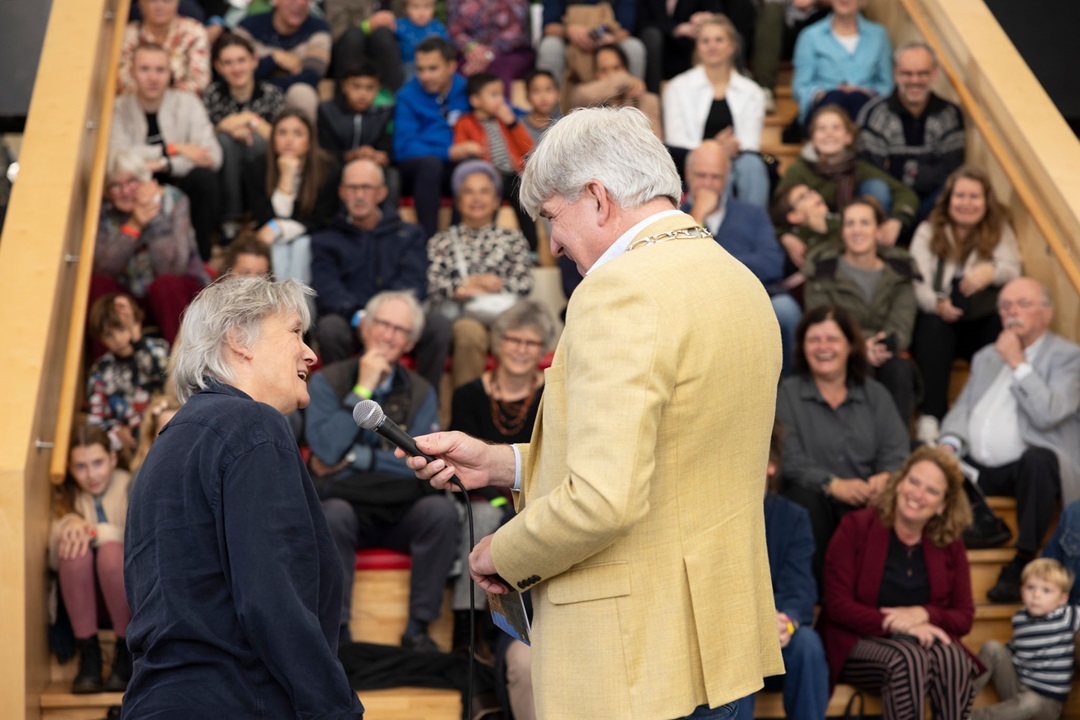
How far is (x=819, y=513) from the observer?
483 centimetres

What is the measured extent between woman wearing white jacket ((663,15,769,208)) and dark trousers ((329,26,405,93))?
4.74 feet

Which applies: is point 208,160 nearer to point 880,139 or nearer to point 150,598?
point 880,139

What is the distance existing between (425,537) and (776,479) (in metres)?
1.21

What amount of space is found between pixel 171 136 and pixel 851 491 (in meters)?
3.44

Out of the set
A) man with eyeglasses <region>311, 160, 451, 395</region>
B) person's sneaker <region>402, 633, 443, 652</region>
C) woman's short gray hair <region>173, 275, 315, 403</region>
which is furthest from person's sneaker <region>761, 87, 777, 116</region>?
woman's short gray hair <region>173, 275, 315, 403</region>

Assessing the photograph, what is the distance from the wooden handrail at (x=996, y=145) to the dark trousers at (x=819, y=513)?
129cm

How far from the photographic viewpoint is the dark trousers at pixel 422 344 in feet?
17.7

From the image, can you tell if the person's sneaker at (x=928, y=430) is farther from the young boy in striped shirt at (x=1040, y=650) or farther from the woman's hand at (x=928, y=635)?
the woman's hand at (x=928, y=635)

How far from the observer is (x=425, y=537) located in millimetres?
4633

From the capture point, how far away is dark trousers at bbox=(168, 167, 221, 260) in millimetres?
5965

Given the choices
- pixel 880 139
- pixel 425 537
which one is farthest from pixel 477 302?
pixel 880 139

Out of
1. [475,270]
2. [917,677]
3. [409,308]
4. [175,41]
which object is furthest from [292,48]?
[917,677]

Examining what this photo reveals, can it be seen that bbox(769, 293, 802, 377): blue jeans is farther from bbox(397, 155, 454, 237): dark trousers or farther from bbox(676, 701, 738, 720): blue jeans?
bbox(676, 701, 738, 720): blue jeans

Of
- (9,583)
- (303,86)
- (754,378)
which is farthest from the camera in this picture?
(303,86)
